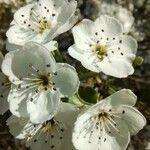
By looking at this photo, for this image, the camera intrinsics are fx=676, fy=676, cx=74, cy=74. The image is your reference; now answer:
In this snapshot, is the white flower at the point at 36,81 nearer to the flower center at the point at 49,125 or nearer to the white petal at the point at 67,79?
the white petal at the point at 67,79

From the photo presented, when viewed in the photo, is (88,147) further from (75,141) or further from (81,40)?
(81,40)

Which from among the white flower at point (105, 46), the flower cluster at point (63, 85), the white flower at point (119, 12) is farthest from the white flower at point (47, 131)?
the white flower at point (119, 12)

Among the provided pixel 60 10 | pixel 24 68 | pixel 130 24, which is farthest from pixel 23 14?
pixel 130 24

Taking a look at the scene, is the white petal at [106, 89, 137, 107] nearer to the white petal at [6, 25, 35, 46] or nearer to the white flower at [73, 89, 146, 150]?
the white flower at [73, 89, 146, 150]

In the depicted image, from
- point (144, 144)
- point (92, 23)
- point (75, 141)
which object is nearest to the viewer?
point (75, 141)

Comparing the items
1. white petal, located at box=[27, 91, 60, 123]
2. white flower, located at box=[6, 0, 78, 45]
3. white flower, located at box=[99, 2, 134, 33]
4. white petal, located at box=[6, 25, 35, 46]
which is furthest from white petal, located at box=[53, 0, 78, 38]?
white flower, located at box=[99, 2, 134, 33]
